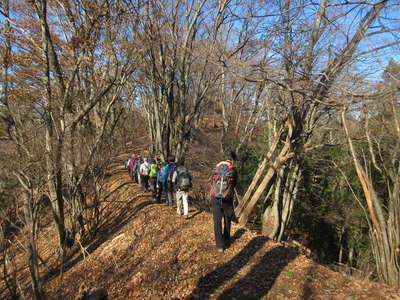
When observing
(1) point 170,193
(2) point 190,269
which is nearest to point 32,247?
(2) point 190,269

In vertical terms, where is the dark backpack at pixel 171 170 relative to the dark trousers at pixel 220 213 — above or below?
above

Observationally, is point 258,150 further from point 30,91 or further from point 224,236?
point 30,91

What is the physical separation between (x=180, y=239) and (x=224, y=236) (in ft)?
4.16

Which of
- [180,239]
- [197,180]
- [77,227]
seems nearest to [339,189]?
[197,180]

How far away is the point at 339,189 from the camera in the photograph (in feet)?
37.3

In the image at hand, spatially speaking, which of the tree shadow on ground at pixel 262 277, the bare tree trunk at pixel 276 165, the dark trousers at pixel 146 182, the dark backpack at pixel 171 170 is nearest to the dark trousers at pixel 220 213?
the tree shadow on ground at pixel 262 277

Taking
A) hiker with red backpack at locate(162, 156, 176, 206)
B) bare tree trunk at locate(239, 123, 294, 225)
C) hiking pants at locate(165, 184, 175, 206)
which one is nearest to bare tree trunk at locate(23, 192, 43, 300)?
hiker with red backpack at locate(162, 156, 176, 206)

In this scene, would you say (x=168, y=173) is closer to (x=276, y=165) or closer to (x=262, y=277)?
(x=276, y=165)

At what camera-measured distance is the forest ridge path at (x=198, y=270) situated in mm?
4188

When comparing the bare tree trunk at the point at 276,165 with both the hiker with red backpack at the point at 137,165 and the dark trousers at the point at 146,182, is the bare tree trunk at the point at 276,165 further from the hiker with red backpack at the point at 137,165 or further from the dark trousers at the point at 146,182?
the hiker with red backpack at the point at 137,165

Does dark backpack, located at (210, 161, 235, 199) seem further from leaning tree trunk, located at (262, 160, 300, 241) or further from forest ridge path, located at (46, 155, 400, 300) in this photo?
leaning tree trunk, located at (262, 160, 300, 241)

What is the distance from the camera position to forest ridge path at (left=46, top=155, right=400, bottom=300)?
4.19 meters

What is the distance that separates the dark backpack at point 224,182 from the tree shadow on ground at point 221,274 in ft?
4.40

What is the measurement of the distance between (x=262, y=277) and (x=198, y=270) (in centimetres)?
119
